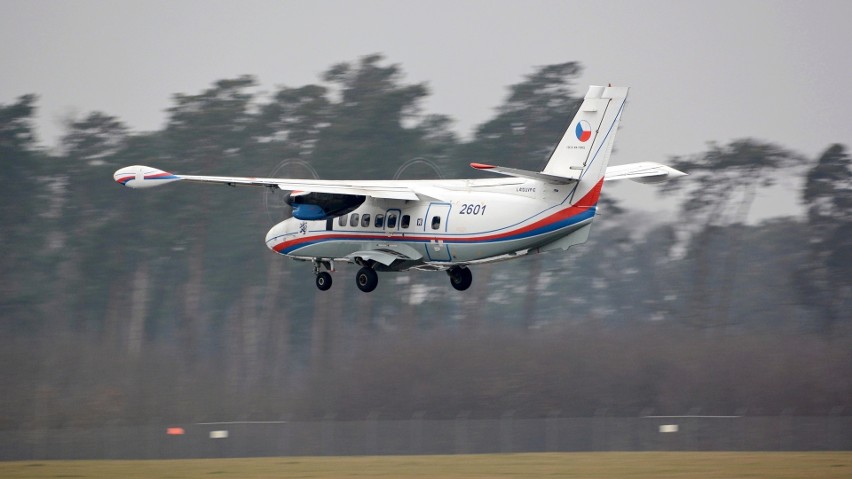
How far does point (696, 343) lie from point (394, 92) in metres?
30.6

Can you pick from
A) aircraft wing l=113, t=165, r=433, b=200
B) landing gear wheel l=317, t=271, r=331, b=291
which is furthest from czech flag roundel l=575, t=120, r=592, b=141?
landing gear wheel l=317, t=271, r=331, b=291

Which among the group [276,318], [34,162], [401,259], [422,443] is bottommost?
[422,443]

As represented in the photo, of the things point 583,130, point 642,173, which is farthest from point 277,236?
point 642,173

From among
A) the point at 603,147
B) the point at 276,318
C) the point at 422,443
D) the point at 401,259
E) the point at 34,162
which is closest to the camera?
the point at 603,147

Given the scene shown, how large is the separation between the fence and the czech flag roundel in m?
16.9

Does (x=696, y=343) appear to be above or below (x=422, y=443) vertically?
above

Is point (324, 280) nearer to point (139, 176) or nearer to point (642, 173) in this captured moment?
point (139, 176)

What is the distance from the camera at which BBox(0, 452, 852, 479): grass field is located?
126ft

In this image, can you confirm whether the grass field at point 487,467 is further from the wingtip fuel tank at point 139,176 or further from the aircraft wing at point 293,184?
the wingtip fuel tank at point 139,176

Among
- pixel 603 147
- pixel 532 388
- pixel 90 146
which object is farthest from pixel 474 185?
pixel 90 146

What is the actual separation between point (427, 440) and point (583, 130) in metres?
18.8

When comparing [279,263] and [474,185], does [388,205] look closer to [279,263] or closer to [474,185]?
[474,185]

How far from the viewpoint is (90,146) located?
3516 inches

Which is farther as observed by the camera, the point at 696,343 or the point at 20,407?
the point at 696,343
